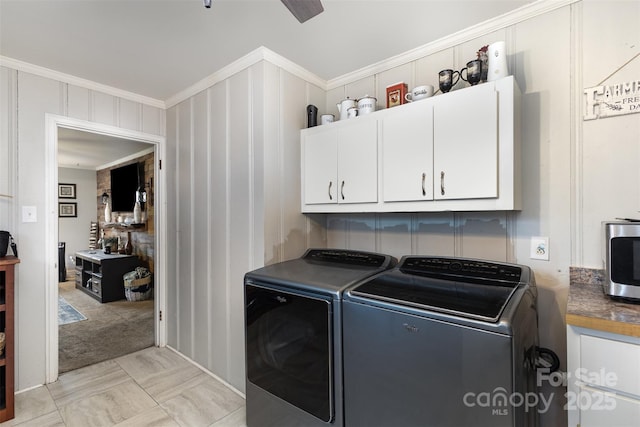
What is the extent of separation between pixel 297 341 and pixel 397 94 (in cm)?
160

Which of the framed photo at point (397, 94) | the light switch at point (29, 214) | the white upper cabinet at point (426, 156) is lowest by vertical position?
the light switch at point (29, 214)

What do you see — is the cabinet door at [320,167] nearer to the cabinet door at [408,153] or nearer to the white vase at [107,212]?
the cabinet door at [408,153]

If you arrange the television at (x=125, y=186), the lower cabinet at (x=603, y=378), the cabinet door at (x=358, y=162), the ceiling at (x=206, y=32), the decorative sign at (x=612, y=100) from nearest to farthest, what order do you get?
the lower cabinet at (x=603, y=378) < the decorative sign at (x=612, y=100) < the ceiling at (x=206, y=32) < the cabinet door at (x=358, y=162) < the television at (x=125, y=186)

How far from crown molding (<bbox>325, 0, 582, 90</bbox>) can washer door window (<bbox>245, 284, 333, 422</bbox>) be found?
1.70 meters

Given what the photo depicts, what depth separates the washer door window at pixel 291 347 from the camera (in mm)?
1494

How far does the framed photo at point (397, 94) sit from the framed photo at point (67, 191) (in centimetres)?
782

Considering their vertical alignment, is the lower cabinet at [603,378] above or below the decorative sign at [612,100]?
below

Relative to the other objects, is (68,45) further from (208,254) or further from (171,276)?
(171,276)

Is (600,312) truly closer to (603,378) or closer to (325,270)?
(603,378)

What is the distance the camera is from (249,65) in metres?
2.14

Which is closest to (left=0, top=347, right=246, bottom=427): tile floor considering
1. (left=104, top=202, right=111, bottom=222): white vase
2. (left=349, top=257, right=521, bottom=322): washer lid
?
(left=349, top=257, right=521, bottom=322): washer lid

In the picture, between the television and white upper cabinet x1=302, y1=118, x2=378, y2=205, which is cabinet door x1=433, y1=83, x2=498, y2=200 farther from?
the television

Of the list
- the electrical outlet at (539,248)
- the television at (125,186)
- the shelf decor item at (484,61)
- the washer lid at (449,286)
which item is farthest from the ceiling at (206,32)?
the television at (125,186)

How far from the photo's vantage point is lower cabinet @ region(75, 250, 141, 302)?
4.65 metres
